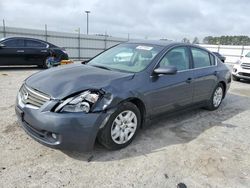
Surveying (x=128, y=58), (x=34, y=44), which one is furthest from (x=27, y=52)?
(x=128, y=58)

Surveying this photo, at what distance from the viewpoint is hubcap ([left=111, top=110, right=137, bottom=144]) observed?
3439 millimetres

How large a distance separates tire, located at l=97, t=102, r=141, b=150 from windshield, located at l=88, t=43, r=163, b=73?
2.21 ft

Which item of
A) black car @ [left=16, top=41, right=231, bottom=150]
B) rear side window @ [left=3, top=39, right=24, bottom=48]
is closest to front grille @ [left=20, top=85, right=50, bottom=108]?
black car @ [left=16, top=41, right=231, bottom=150]

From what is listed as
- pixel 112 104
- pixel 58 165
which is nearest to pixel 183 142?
pixel 112 104

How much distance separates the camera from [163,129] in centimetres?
445

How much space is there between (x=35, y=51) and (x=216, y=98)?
27.3 feet

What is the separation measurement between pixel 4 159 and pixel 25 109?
66 cm

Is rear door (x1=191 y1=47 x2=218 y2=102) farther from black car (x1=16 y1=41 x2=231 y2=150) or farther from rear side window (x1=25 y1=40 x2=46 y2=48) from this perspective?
rear side window (x1=25 y1=40 x2=46 y2=48)

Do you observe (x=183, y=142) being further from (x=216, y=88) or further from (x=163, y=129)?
(x=216, y=88)

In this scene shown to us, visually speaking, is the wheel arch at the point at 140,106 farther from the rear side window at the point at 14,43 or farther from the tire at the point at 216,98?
the rear side window at the point at 14,43

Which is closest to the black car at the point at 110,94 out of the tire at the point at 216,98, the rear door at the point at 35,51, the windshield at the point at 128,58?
the windshield at the point at 128,58

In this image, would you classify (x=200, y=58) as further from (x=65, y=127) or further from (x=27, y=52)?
(x=27, y=52)

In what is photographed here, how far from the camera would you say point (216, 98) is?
19.3ft

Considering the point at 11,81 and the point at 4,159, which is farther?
the point at 11,81
